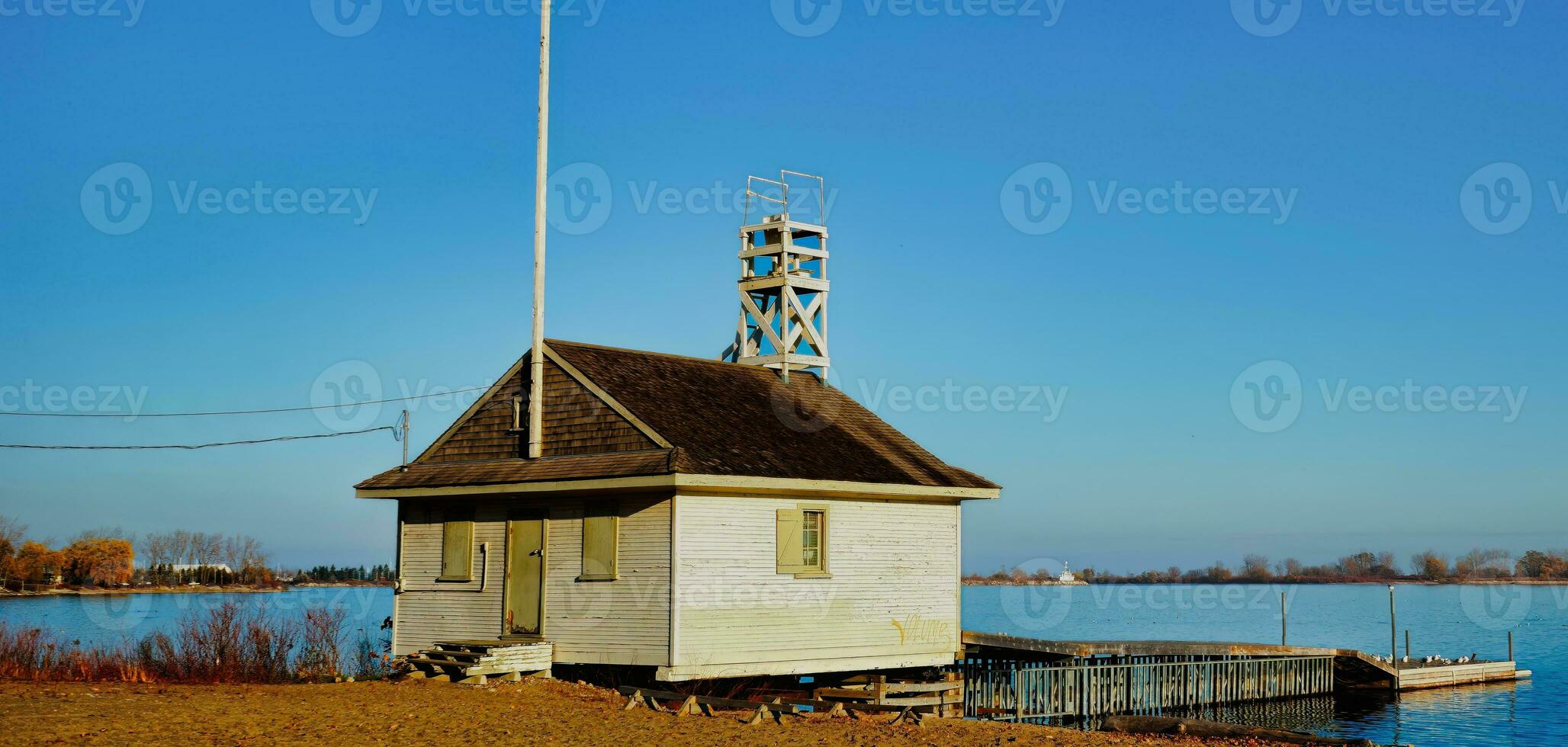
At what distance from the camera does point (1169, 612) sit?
13900 cm

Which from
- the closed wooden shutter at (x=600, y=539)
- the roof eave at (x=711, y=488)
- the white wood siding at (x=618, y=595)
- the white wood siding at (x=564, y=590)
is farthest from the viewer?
the closed wooden shutter at (x=600, y=539)

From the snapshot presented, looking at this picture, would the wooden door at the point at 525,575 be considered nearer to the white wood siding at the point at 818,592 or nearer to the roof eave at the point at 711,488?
the roof eave at the point at 711,488

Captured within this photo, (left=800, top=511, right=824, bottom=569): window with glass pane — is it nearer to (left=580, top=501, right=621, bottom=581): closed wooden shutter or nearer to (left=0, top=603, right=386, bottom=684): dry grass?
(left=580, top=501, right=621, bottom=581): closed wooden shutter

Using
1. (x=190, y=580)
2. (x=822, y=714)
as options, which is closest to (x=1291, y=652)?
(x=822, y=714)

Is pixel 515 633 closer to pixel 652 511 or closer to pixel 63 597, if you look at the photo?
pixel 652 511

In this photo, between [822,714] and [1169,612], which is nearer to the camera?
[822,714]

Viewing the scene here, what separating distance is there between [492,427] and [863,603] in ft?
26.3

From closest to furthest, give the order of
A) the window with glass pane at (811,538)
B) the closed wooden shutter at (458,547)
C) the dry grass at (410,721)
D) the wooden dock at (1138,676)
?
the dry grass at (410,721)
the window with glass pane at (811,538)
the closed wooden shutter at (458,547)
the wooden dock at (1138,676)

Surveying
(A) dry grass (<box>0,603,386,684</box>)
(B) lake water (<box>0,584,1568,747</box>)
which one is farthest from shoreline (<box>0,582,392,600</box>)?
(A) dry grass (<box>0,603,386,684</box>)

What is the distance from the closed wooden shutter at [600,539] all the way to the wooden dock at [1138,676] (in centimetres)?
939

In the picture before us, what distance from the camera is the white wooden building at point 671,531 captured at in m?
23.8

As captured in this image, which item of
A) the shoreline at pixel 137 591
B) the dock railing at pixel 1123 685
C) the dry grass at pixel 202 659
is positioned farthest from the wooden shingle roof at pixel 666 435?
the shoreline at pixel 137 591

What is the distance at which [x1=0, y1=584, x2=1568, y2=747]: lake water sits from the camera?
3881cm

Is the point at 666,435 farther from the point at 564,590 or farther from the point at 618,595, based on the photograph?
the point at 564,590
